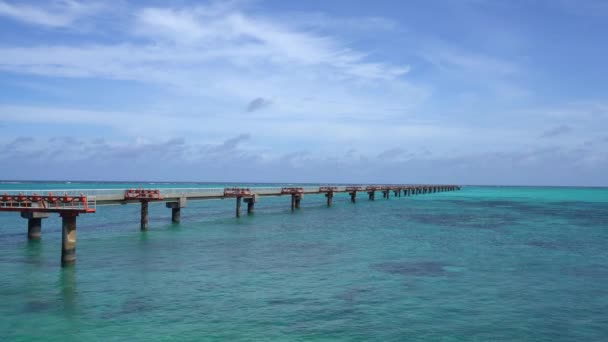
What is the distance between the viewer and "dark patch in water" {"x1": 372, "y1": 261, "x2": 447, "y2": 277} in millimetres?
25069

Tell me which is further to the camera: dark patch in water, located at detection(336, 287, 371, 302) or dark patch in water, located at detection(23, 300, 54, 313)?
dark patch in water, located at detection(336, 287, 371, 302)

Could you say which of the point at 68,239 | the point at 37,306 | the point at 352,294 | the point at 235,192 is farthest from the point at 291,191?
the point at 37,306

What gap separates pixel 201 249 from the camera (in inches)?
1281

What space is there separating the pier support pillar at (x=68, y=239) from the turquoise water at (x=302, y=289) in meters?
0.82

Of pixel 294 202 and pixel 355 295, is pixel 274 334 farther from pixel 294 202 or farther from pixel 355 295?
pixel 294 202

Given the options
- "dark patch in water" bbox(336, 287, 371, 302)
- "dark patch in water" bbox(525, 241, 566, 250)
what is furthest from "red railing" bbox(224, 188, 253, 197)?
"dark patch in water" bbox(336, 287, 371, 302)

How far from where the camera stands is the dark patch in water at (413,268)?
25.1 metres

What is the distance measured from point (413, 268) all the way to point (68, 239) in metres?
17.4

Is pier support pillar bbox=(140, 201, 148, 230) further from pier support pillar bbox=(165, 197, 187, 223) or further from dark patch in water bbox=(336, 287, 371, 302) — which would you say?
dark patch in water bbox=(336, 287, 371, 302)

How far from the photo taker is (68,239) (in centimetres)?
2603

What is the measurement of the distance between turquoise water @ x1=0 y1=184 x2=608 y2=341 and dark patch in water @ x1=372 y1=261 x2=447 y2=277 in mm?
97

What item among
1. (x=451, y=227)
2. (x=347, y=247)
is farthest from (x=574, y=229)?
(x=347, y=247)

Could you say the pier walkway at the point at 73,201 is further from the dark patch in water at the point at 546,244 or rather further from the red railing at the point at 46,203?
the dark patch in water at the point at 546,244

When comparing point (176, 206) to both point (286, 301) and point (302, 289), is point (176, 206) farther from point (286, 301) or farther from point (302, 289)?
point (286, 301)
